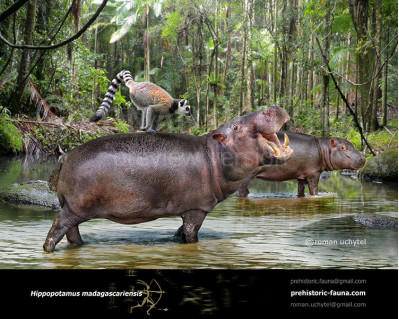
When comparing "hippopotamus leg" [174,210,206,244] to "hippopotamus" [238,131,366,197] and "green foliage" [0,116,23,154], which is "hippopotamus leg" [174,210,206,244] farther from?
"green foliage" [0,116,23,154]

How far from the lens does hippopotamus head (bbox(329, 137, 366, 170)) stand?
28.8 ft

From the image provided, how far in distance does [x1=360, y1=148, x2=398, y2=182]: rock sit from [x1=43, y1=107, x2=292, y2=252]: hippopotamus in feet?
24.8

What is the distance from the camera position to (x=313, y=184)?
8836mm

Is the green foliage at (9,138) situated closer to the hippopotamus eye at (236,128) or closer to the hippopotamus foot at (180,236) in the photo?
the hippopotamus foot at (180,236)

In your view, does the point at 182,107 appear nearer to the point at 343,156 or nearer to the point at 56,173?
the point at 56,173

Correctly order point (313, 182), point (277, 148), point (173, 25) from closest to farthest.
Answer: point (277, 148) < point (313, 182) < point (173, 25)

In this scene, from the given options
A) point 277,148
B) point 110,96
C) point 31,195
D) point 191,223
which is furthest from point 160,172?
point 31,195

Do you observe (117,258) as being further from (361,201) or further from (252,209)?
(361,201)

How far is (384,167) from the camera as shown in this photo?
37.8 feet

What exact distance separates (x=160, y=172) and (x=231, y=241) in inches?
39.8

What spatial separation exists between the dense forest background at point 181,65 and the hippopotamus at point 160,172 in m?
1.37

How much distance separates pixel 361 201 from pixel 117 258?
509cm
